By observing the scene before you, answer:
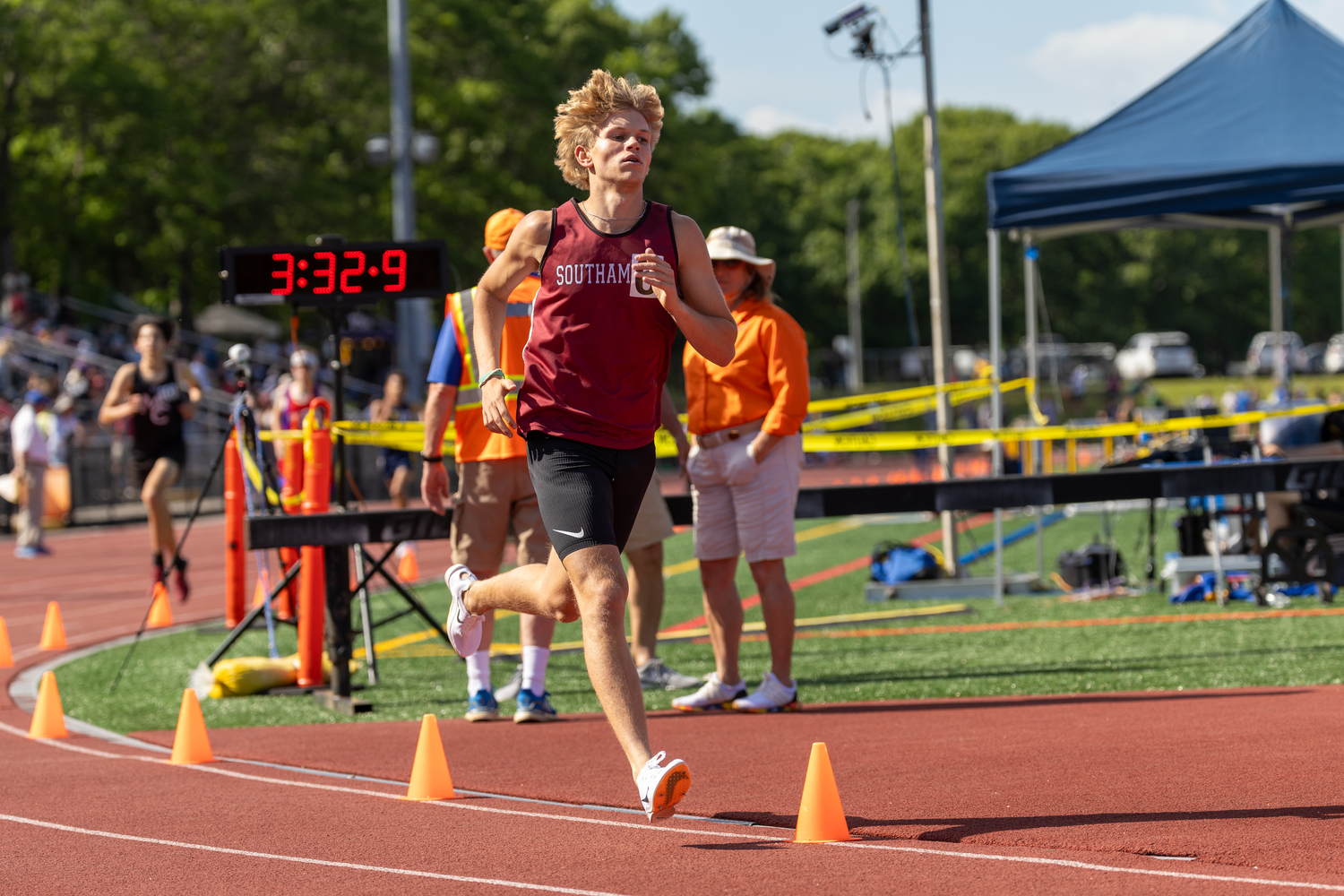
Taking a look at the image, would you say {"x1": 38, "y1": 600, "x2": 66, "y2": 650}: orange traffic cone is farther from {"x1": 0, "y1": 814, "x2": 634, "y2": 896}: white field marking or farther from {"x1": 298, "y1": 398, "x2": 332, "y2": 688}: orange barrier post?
{"x1": 0, "y1": 814, "x2": 634, "y2": 896}: white field marking

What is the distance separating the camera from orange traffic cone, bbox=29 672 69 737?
6.92m

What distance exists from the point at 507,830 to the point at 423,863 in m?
0.42

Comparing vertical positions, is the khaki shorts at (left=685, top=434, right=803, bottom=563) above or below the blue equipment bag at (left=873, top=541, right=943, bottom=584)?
above

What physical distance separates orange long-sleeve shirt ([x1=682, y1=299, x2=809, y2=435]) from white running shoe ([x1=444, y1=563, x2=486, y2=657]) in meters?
1.56

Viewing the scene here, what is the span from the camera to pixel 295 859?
4.46m

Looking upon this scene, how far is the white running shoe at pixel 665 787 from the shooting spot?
4.20 meters

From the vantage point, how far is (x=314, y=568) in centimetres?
773

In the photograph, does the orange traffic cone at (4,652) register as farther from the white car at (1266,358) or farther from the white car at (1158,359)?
the white car at (1158,359)

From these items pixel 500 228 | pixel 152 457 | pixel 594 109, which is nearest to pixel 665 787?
pixel 594 109

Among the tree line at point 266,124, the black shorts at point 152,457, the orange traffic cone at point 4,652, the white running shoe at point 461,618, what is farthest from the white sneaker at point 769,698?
the tree line at point 266,124

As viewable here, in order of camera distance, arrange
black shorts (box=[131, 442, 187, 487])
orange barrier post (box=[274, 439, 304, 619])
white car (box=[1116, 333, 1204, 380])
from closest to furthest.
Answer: orange barrier post (box=[274, 439, 304, 619])
black shorts (box=[131, 442, 187, 487])
white car (box=[1116, 333, 1204, 380])

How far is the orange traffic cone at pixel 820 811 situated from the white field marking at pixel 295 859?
739 mm

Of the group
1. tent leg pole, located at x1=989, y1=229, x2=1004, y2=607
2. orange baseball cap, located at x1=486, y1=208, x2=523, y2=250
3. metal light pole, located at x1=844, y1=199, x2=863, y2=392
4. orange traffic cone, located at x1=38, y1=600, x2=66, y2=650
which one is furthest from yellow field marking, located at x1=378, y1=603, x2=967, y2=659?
metal light pole, located at x1=844, y1=199, x2=863, y2=392

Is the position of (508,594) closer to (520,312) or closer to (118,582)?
(520,312)
